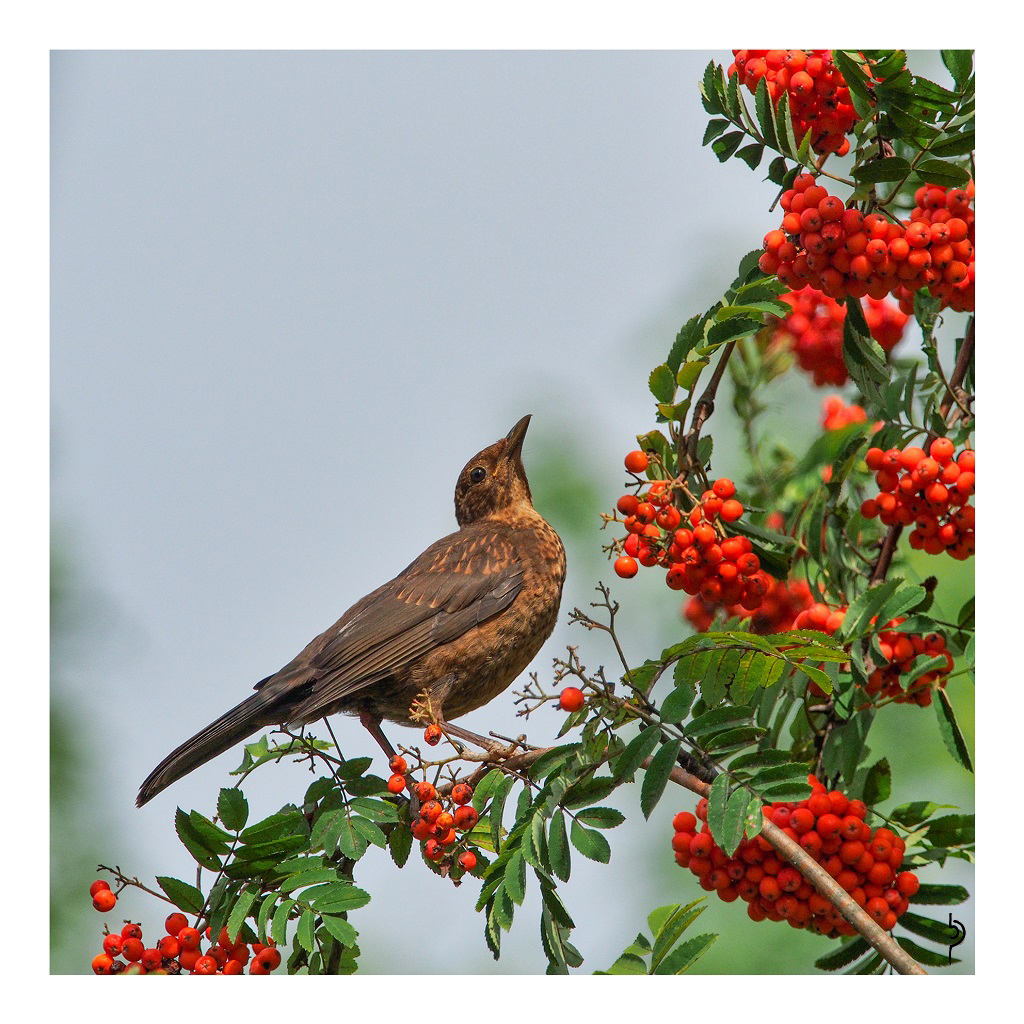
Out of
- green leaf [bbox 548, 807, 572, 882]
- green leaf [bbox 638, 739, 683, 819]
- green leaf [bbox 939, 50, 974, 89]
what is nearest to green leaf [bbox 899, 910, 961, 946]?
green leaf [bbox 638, 739, 683, 819]

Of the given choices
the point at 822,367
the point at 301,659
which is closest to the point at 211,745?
the point at 301,659

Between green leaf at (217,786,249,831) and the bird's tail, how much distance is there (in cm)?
44

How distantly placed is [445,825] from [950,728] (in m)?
1.33

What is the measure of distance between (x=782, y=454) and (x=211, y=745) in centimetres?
214

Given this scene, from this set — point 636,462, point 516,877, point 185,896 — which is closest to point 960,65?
point 636,462

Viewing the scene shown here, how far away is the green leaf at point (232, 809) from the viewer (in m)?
2.87

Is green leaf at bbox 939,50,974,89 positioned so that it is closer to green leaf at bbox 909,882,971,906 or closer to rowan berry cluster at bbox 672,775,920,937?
rowan berry cluster at bbox 672,775,920,937

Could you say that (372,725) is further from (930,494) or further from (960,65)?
(960,65)

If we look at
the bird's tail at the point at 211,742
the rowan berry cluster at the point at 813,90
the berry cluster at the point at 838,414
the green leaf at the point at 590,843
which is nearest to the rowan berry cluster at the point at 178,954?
the bird's tail at the point at 211,742

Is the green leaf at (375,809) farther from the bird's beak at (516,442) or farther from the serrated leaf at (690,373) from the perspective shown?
the bird's beak at (516,442)

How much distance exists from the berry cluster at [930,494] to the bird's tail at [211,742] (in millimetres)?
1779

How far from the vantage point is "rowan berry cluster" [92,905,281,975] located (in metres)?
2.79

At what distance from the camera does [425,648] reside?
12.3 feet

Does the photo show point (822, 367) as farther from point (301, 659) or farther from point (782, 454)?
point (301, 659)
